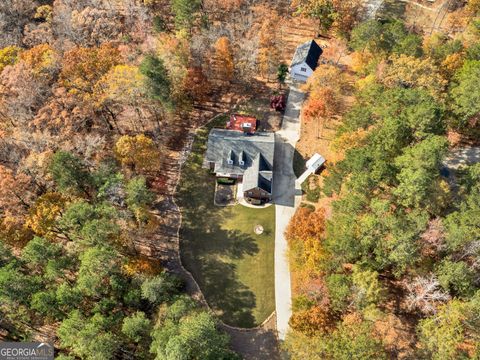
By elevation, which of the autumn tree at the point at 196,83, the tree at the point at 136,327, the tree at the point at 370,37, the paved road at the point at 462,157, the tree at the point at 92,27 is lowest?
the tree at the point at 136,327

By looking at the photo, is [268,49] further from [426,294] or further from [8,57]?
[426,294]

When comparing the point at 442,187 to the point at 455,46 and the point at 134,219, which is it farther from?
the point at 134,219

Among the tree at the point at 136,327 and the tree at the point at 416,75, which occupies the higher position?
the tree at the point at 416,75

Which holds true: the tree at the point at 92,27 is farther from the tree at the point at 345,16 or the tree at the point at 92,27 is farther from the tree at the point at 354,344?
the tree at the point at 354,344

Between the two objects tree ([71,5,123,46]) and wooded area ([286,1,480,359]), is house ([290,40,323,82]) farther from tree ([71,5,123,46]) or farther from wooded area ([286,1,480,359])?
tree ([71,5,123,46])

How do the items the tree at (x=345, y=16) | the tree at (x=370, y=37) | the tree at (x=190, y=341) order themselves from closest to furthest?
the tree at (x=190, y=341) → the tree at (x=370, y=37) → the tree at (x=345, y=16)

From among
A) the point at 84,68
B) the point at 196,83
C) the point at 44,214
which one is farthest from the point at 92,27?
the point at 44,214

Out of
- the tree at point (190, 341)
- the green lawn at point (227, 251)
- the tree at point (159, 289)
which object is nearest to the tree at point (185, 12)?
the green lawn at point (227, 251)
